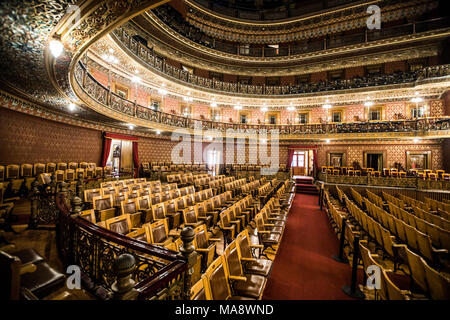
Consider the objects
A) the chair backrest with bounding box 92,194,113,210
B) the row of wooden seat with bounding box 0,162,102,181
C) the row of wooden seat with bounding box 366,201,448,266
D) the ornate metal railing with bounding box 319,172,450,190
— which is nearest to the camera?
the row of wooden seat with bounding box 366,201,448,266

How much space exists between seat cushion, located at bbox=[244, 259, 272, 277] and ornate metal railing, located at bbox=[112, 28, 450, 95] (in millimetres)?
9860

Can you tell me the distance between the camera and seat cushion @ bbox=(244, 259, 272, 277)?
284 cm

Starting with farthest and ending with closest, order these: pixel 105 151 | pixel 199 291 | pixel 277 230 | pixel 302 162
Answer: pixel 302 162 < pixel 105 151 < pixel 277 230 < pixel 199 291

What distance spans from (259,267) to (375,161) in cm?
1600

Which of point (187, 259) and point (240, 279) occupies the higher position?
point (187, 259)

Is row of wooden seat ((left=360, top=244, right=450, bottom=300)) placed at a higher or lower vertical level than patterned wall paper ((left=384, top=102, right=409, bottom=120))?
lower

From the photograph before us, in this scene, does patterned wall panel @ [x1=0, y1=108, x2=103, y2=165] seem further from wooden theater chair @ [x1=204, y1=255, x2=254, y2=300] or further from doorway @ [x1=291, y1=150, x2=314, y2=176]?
doorway @ [x1=291, y1=150, x2=314, y2=176]

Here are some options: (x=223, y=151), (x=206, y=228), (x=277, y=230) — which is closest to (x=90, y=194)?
(x=206, y=228)

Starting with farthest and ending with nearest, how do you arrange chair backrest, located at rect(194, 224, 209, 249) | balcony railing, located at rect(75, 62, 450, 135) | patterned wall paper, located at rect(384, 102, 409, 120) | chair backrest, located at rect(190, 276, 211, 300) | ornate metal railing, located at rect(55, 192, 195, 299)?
patterned wall paper, located at rect(384, 102, 409, 120) → balcony railing, located at rect(75, 62, 450, 135) → chair backrest, located at rect(194, 224, 209, 249) → chair backrest, located at rect(190, 276, 211, 300) → ornate metal railing, located at rect(55, 192, 195, 299)

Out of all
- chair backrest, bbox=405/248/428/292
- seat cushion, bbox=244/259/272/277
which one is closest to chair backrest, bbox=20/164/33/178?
seat cushion, bbox=244/259/272/277

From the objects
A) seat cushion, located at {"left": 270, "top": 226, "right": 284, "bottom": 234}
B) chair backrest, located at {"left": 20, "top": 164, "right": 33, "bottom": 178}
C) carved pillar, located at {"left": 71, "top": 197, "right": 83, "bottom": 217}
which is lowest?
seat cushion, located at {"left": 270, "top": 226, "right": 284, "bottom": 234}

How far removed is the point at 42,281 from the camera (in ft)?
6.20

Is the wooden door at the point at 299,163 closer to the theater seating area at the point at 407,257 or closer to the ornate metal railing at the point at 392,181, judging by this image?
the ornate metal railing at the point at 392,181

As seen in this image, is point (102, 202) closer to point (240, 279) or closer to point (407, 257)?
point (240, 279)
